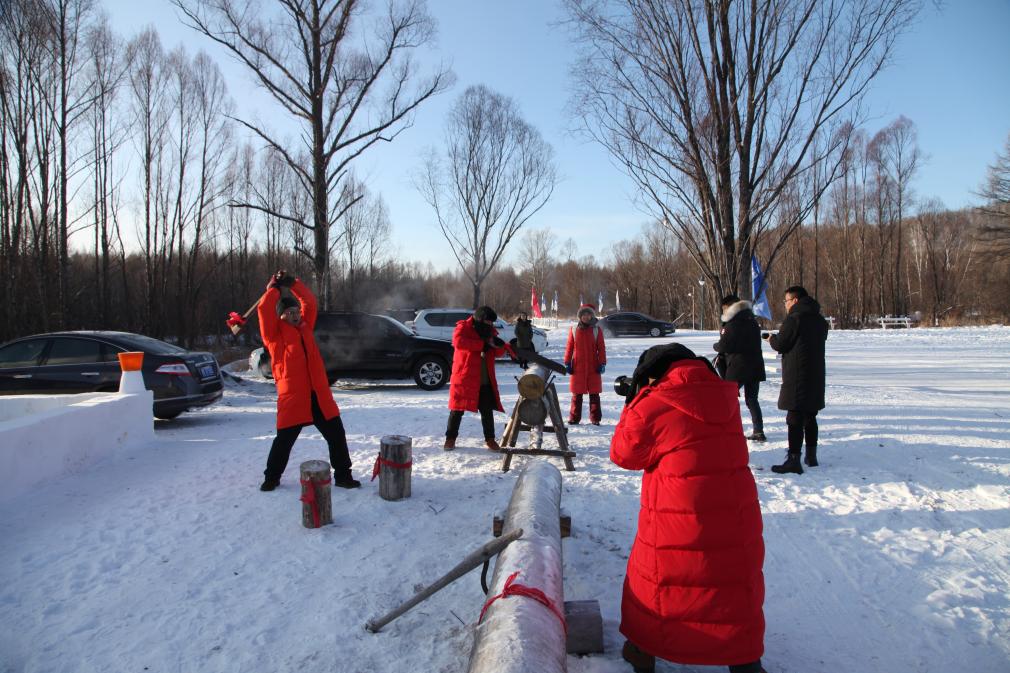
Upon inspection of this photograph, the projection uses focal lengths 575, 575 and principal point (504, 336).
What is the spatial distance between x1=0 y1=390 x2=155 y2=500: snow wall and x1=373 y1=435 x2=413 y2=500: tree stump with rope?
3108 millimetres

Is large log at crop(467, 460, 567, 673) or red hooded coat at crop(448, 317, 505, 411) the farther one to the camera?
red hooded coat at crop(448, 317, 505, 411)

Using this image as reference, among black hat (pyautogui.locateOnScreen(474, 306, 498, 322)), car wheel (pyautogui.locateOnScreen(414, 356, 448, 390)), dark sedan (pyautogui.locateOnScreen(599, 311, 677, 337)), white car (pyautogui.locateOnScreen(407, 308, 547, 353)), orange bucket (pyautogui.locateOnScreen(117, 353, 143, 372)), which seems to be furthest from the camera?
dark sedan (pyautogui.locateOnScreen(599, 311, 677, 337))

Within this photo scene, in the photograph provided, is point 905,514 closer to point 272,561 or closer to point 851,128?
point 272,561

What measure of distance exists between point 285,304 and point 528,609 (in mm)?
3641

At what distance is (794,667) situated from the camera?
273 cm

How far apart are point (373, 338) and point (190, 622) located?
913 cm

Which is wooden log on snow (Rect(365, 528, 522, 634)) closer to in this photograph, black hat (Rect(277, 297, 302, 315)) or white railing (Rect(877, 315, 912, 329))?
black hat (Rect(277, 297, 302, 315))

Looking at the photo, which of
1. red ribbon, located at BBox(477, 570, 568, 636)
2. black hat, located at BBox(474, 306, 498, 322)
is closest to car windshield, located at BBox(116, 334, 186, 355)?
black hat, located at BBox(474, 306, 498, 322)

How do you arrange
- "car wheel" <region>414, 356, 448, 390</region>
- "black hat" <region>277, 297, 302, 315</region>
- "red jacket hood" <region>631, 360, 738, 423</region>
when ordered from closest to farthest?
"red jacket hood" <region>631, 360, 738, 423</region>, "black hat" <region>277, 297, 302, 315</region>, "car wheel" <region>414, 356, 448, 390</region>

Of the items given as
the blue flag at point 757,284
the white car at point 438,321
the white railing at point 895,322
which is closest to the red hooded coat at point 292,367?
the blue flag at point 757,284

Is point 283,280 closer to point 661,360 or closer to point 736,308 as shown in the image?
point 661,360

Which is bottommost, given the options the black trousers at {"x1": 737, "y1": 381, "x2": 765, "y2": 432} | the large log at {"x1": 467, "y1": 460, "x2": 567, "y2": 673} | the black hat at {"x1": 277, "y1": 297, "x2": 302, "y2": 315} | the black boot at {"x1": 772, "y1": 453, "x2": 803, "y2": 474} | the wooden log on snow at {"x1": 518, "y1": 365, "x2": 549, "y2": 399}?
the black boot at {"x1": 772, "y1": 453, "x2": 803, "y2": 474}

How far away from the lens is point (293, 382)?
4.97m

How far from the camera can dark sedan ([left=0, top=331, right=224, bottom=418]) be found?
26.7 ft
